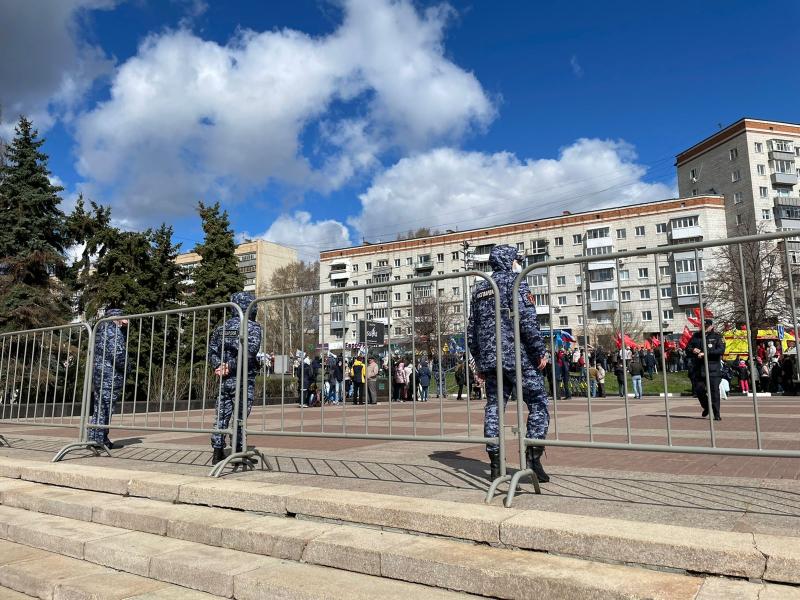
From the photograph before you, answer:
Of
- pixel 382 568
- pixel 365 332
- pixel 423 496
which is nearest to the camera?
pixel 382 568

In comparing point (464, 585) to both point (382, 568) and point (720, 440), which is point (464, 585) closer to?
point (382, 568)

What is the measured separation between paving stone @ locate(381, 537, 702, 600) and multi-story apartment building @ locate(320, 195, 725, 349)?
1412mm

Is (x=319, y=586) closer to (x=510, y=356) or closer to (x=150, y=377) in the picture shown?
(x=510, y=356)

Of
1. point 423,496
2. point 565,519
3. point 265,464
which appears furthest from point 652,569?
point 265,464

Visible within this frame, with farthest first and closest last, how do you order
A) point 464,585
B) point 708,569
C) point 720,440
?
1. point 720,440
2. point 464,585
3. point 708,569

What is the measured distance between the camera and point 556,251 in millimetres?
69312

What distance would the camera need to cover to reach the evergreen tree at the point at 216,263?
104 feet

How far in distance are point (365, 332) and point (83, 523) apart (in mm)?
2815

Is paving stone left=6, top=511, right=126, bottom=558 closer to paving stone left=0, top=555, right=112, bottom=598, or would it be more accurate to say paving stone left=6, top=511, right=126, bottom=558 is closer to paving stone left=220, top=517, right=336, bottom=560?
paving stone left=0, top=555, right=112, bottom=598

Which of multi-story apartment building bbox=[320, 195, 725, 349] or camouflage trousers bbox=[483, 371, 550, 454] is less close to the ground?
multi-story apartment building bbox=[320, 195, 725, 349]

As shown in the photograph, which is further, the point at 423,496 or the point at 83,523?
the point at 83,523

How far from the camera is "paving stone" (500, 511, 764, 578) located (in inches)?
105

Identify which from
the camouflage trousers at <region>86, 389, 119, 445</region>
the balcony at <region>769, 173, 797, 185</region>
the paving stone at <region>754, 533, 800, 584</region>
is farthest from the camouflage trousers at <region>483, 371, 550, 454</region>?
the balcony at <region>769, 173, 797, 185</region>

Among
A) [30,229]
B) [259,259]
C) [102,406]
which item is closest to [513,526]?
[102,406]
